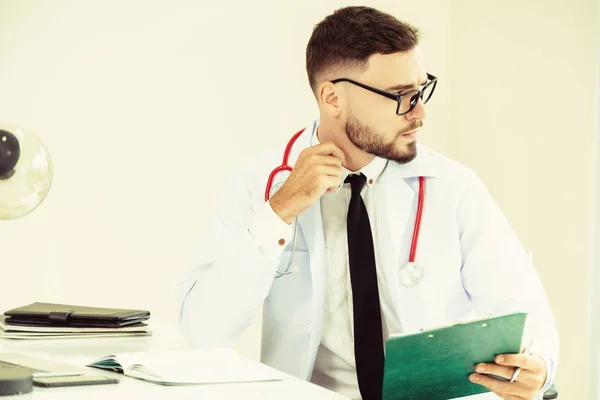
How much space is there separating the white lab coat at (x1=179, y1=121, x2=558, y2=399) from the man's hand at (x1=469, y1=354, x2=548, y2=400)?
235 mm

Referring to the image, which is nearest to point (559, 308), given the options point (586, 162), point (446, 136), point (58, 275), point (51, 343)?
point (586, 162)

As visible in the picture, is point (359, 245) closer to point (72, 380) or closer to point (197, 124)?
point (72, 380)

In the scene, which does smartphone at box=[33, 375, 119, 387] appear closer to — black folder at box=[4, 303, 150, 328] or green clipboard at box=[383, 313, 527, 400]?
green clipboard at box=[383, 313, 527, 400]

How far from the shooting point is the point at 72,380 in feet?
4.00

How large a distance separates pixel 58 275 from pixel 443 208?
1.50 meters

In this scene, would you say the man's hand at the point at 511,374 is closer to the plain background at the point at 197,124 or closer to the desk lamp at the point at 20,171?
the desk lamp at the point at 20,171

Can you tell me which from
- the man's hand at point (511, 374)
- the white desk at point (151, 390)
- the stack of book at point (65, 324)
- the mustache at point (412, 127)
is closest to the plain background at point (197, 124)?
the stack of book at point (65, 324)

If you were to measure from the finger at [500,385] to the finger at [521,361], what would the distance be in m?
0.05

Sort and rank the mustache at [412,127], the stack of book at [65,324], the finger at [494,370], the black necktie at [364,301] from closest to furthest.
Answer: the finger at [494,370], the stack of book at [65,324], the black necktie at [364,301], the mustache at [412,127]

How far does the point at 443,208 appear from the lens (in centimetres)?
A: 210

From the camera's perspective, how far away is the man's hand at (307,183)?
1946 mm

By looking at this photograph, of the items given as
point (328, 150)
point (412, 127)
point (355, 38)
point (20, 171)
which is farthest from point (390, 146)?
point (20, 171)

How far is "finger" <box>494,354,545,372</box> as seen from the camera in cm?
157

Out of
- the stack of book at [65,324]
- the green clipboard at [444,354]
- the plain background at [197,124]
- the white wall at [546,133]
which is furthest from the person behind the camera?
the white wall at [546,133]
